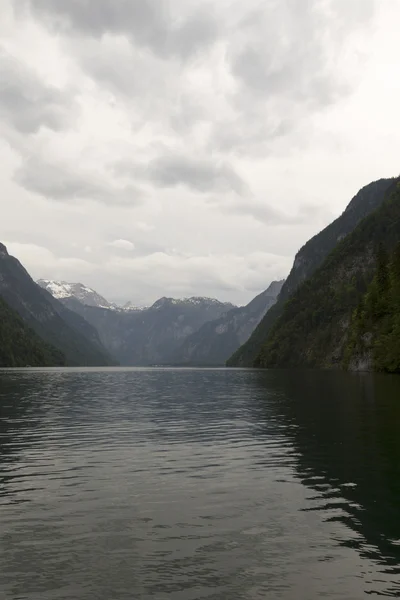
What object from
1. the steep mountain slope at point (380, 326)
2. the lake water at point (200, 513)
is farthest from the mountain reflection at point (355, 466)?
the steep mountain slope at point (380, 326)

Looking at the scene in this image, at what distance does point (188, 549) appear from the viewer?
692 inches

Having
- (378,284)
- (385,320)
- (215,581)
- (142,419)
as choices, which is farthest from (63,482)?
(378,284)

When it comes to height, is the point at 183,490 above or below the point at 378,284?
below

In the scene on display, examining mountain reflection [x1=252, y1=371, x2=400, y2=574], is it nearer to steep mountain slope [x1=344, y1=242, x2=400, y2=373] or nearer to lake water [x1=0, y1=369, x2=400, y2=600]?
lake water [x1=0, y1=369, x2=400, y2=600]

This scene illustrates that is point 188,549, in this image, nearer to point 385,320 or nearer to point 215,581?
point 215,581

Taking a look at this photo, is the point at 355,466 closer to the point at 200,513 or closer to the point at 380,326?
the point at 200,513

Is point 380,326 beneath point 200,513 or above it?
above

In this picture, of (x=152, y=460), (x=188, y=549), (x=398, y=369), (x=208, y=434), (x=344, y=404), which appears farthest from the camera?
(x=398, y=369)

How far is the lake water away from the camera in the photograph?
15.1 meters

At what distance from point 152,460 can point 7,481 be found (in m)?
8.73

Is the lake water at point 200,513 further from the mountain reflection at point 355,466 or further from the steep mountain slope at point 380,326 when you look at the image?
the steep mountain slope at point 380,326

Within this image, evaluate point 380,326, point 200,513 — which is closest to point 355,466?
point 200,513

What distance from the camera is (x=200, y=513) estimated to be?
21.6m

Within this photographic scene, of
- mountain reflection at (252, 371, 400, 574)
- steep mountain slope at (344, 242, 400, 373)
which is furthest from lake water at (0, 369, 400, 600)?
steep mountain slope at (344, 242, 400, 373)
